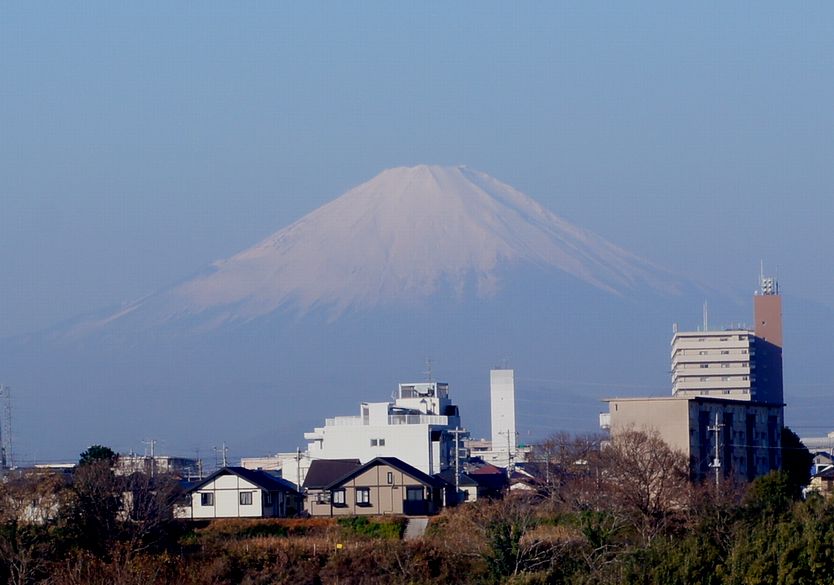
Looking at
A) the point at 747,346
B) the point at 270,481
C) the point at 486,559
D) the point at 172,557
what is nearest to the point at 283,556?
the point at 172,557

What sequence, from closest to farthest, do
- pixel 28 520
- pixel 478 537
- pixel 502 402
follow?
pixel 478 537
pixel 28 520
pixel 502 402

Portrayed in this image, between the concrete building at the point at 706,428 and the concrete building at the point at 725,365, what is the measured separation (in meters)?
40.6

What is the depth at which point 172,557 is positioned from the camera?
29547 mm

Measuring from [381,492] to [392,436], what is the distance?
14.1 meters

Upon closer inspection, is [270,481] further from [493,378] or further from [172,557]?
[493,378]

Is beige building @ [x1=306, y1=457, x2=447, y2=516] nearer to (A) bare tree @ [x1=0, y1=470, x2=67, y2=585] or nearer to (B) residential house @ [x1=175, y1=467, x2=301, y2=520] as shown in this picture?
(B) residential house @ [x1=175, y1=467, x2=301, y2=520]

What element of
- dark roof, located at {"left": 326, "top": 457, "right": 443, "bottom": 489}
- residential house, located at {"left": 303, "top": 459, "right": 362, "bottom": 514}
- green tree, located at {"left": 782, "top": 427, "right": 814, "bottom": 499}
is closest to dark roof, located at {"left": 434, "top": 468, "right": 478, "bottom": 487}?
dark roof, located at {"left": 326, "top": 457, "right": 443, "bottom": 489}

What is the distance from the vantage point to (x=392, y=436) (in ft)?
180

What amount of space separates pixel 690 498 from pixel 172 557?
1099cm

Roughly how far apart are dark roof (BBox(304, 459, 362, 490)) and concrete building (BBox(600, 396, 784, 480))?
335 inches

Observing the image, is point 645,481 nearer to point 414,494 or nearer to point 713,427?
point 713,427

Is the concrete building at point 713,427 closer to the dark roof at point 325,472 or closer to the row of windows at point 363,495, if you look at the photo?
the row of windows at point 363,495

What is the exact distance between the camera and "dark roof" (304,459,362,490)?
44.8 meters

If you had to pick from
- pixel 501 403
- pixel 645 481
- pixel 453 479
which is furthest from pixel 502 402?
pixel 645 481
